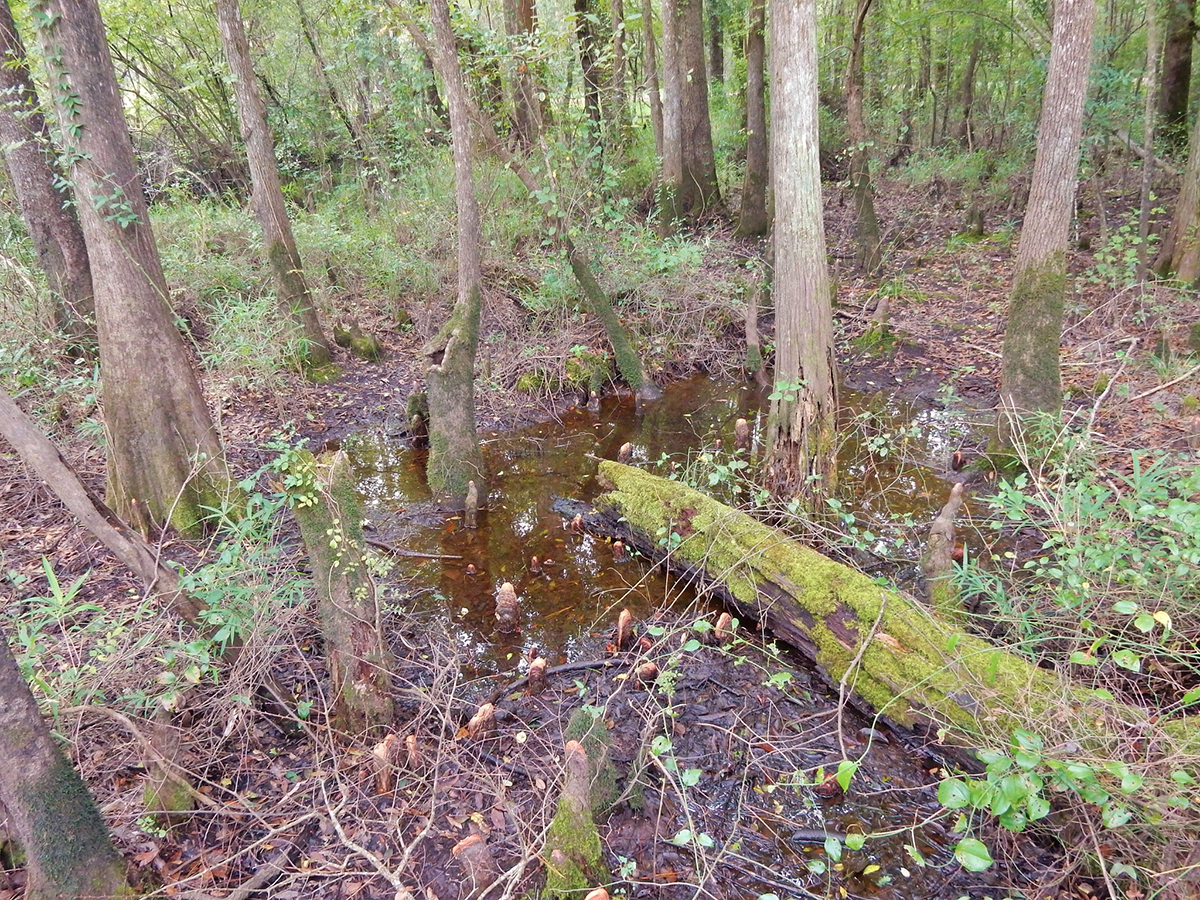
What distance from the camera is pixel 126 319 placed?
4.89 meters

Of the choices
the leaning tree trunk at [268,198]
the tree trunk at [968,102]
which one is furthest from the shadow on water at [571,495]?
the tree trunk at [968,102]

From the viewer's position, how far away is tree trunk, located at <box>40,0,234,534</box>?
4.53 meters

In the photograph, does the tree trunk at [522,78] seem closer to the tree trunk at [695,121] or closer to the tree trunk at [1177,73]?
the tree trunk at [695,121]

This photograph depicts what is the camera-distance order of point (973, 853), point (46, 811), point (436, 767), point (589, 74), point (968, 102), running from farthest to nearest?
1. point (968, 102)
2. point (589, 74)
3. point (436, 767)
4. point (46, 811)
5. point (973, 853)

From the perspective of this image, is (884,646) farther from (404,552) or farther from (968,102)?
(968,102)

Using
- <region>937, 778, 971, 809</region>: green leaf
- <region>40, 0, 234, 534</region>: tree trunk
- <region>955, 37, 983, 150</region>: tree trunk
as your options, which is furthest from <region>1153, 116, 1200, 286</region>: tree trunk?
<region>40, 0, 234, 534</region>: tree trunk

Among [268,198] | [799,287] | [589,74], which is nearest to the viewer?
[799,287]

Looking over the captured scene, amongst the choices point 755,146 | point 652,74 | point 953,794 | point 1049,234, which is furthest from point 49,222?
→ point 755,146

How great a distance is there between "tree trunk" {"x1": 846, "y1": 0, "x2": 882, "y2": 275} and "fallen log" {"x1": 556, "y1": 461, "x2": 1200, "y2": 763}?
8570mm

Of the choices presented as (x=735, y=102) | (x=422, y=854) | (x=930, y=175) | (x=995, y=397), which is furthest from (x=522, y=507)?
(x=735, y=102)

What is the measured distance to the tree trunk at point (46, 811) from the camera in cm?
234

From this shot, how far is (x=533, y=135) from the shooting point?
8.87m

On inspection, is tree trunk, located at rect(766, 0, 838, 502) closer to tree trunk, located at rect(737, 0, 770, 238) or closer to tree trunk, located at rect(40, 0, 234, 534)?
tree trunk, located at rect(40, 0, 234, 534)

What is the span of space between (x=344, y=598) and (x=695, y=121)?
13.1 meters
